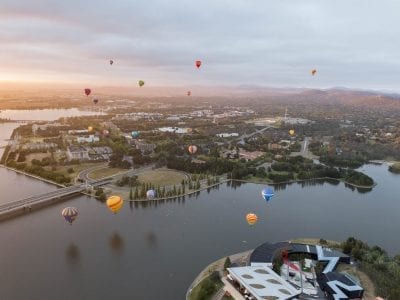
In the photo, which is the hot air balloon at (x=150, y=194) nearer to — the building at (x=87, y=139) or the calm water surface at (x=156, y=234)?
the calm water surface at (x=156, y=234)

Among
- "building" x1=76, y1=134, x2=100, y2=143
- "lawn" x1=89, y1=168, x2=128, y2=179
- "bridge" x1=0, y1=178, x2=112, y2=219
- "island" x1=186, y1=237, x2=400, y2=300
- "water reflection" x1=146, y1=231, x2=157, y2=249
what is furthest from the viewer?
"building" x1=76, y1=134, x2=100, y2=143

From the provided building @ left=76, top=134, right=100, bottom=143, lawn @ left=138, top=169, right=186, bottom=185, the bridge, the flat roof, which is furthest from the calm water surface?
building @ left=76, top=134, right=100, bottom=143

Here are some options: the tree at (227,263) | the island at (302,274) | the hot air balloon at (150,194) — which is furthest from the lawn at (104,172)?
the tree at (227,263)

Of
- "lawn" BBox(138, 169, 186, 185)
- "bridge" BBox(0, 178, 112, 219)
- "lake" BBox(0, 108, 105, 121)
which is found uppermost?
"lawn" BBox(138, 169, 186, 185)

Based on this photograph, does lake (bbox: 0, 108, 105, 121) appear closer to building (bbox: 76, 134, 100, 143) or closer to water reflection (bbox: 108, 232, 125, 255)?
building (bbox: 76, 134, 100, 143)

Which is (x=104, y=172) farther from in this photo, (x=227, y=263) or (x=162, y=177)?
(x=227, y=263)
